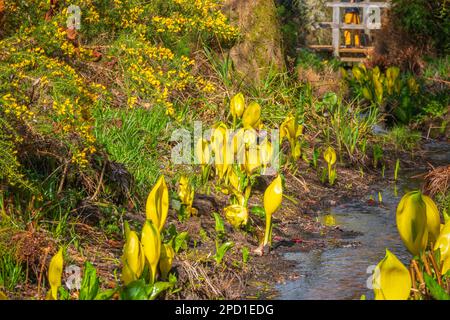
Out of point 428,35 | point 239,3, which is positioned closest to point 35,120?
point 239,3

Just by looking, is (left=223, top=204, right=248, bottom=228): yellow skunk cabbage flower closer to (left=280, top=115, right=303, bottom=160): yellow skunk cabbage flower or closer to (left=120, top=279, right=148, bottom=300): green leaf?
(left=280, top=115, right=303, bottom=160): yellow skunk cabbage flower

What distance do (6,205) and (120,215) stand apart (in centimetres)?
79

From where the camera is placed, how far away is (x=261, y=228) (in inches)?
233

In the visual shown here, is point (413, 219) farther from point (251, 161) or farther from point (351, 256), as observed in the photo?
point (251, 161)

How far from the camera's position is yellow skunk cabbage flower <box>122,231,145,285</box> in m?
3.79

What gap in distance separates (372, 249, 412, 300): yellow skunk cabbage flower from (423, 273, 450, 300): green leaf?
22 cm

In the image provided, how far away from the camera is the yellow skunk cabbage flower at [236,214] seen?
5594mm

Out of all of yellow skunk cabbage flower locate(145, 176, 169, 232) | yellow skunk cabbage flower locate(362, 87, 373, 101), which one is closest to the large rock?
yellow skunk cabbage flower locate(362, 87, 373, 101)

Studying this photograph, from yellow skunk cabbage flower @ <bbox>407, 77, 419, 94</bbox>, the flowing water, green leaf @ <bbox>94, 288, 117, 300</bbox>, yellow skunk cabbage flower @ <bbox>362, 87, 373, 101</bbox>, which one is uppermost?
yellow skunk cabbage flower @ <bbox>407, 77, 419, 94</bbox>

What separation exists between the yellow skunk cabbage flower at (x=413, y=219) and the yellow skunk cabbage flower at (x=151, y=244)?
1.06 meters

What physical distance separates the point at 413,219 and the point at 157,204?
1199 millimetres

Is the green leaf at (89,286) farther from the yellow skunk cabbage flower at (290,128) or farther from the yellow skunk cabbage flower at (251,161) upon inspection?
the yellow skunk cabbage flower at (290,128)
